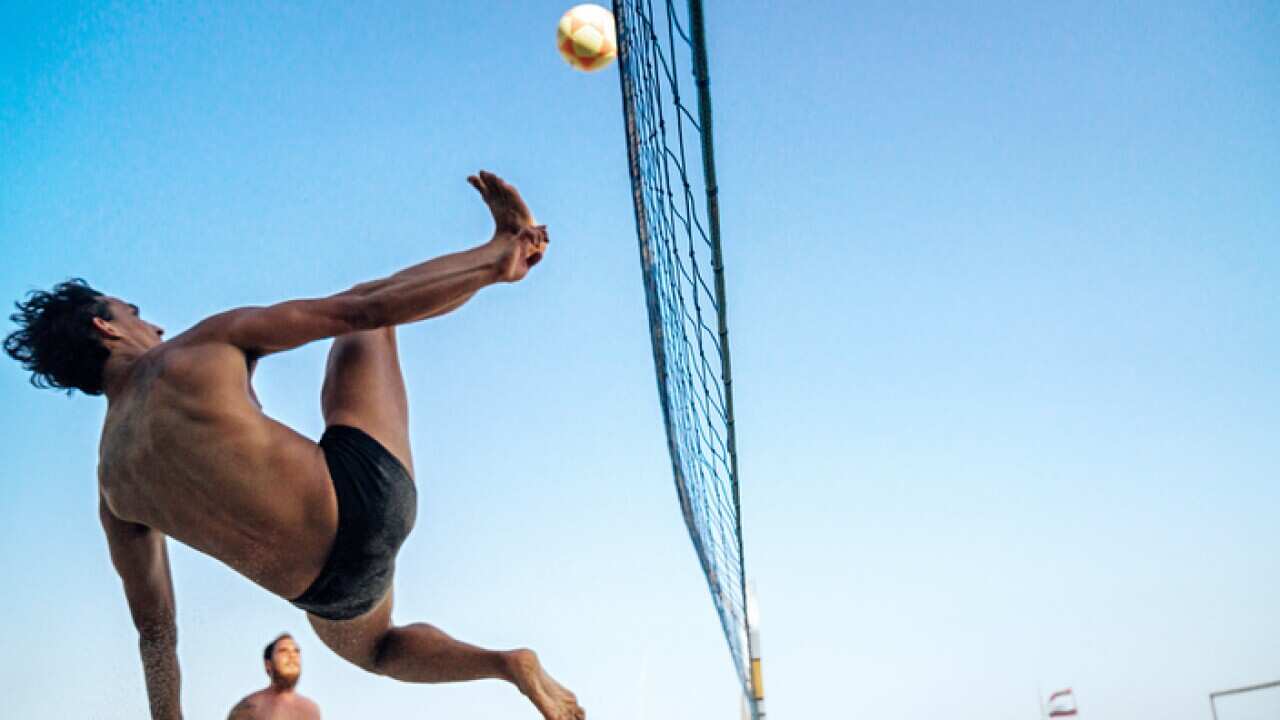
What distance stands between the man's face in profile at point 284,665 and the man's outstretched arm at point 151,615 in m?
2.41

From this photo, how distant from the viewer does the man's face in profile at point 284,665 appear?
16.0 feet

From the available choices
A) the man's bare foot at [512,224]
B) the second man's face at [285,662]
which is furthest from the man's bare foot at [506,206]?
the second man's face at [285,662]

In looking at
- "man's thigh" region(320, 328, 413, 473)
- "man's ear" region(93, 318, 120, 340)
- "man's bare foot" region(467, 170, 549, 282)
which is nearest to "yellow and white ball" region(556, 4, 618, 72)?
"man's bare foot" region(467, 170, 549, 282)

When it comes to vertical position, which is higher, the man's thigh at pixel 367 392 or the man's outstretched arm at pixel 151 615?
the man's thigh at pixel 367 392

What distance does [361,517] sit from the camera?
2.30m

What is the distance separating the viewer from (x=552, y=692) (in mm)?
2334

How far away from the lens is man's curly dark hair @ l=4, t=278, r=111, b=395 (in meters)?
2.41

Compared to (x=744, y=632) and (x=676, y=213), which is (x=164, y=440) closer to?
(x=676, y=213)

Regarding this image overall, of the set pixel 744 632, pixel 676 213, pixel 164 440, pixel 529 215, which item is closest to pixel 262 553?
pixel 164 440

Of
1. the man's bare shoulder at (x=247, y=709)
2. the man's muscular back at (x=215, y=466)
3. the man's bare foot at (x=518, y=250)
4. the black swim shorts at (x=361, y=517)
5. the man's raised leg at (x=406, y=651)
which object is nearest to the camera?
the man's muscular back at (x=215, y=466)

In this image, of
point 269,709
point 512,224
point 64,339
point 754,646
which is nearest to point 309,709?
point 269,709

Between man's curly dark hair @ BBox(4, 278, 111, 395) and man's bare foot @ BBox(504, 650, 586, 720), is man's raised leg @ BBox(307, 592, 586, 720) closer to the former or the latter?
man's bare foot @ BBox(504, 650, 586, 720)

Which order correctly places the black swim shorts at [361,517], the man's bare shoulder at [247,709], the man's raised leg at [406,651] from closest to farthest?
1. the black swim shorts at [361,517]
2. the man's raised leg at [406,651]
3. the man's bare shoulder at [247,709]

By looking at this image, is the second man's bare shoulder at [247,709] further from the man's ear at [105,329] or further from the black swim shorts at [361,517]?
the man's ear at [105,329]
